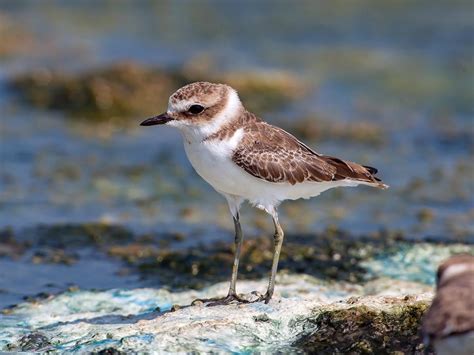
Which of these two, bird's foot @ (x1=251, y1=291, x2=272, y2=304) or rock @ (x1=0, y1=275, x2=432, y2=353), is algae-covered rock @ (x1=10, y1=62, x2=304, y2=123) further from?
rock @ (x1=0, y1=275, x2=432, y2=353)

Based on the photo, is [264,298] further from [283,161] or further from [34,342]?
[34,342]

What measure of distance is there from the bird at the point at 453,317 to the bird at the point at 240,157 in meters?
2.01

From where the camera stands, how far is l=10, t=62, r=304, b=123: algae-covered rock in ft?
52.6

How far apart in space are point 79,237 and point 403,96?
8.88 metres

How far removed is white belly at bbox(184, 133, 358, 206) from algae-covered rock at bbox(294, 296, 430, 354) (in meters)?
1.19

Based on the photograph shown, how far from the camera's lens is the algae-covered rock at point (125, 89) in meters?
16.0

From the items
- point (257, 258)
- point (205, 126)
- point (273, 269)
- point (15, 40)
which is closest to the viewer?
point (205, 126)

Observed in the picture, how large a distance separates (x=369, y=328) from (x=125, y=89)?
34.0ft

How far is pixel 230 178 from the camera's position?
7.37 m

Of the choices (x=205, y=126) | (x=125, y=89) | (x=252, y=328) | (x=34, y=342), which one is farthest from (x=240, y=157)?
(x=125, y=89)

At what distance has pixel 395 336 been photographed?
21.8ft

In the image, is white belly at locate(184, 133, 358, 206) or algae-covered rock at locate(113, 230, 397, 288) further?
algae-covered rock at locate(113, 230, 397, 288)

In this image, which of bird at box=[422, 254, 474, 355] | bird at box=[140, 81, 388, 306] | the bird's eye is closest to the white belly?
bird at box=[140, 81, 388, 306]

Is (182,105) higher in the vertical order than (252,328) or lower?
higher
